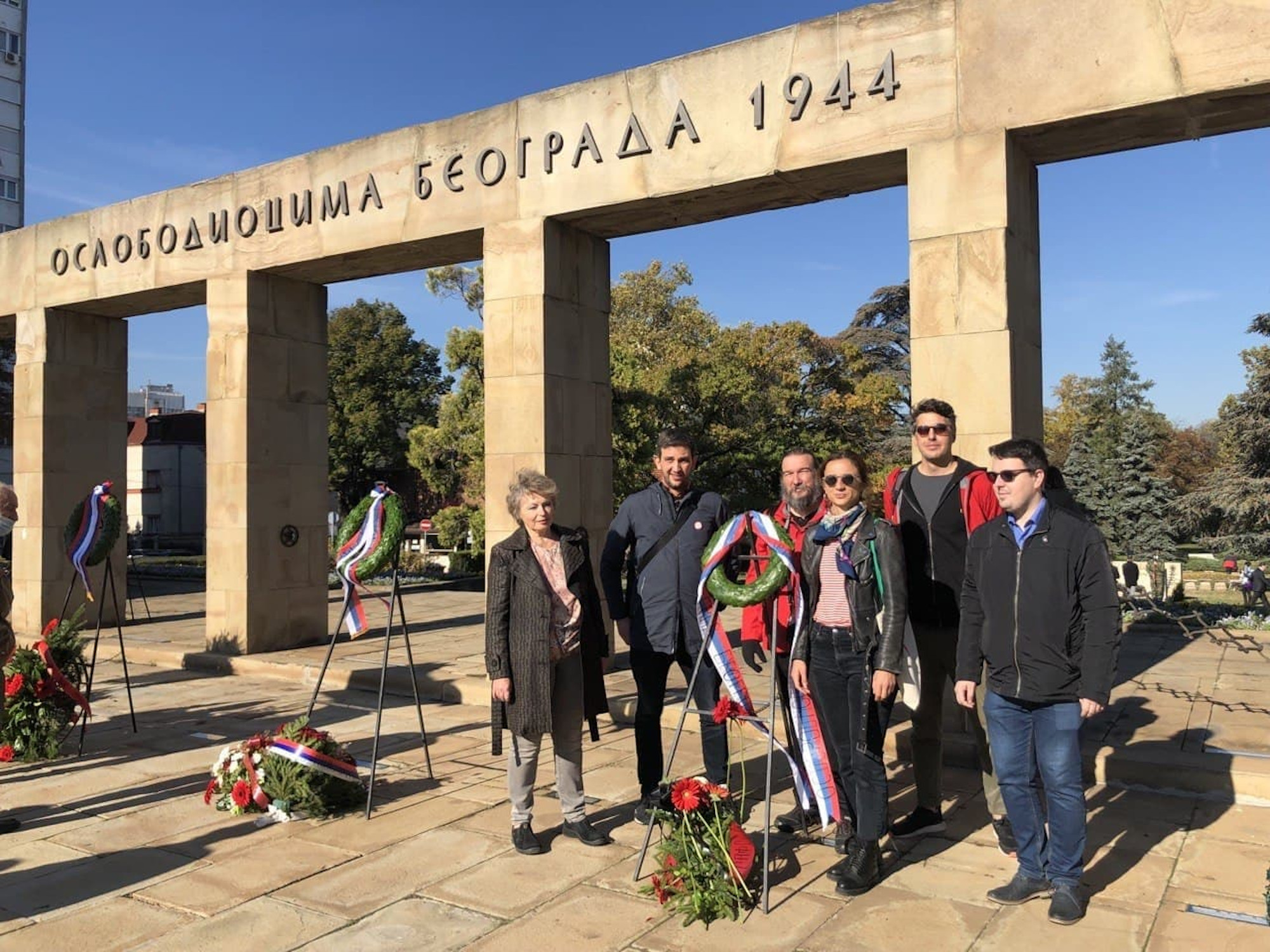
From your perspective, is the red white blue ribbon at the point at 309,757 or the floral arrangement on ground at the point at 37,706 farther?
the floral arrangement on ground at the point at 37,706

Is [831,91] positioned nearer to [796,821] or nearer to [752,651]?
[752,651]

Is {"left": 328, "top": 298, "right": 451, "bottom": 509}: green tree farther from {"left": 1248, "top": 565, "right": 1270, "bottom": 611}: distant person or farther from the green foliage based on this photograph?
{"left": 1248, "top": 565, "right": 1270, "bottom": 611}: distant person

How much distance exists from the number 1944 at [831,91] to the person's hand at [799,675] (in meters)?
4.70

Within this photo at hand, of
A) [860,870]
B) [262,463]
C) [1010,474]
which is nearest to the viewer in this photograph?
[1010,474]

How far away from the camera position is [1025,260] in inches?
290

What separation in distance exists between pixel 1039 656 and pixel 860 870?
123 cm

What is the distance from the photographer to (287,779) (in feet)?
18.5

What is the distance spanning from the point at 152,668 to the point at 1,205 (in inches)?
2446

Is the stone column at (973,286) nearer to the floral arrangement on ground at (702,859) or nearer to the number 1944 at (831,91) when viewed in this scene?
the number 1944 at (831,91)

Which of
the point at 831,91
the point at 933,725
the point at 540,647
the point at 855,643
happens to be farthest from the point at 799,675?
the point at 831,91

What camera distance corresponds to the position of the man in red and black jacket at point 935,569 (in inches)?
197

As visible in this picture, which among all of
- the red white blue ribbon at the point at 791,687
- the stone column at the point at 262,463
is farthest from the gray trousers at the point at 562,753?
the stone column at the point at 262,463

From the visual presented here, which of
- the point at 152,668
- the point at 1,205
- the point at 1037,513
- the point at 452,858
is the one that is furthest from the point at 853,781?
the point at 1,205

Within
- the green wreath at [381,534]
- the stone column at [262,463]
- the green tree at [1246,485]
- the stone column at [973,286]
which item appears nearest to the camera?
the green wreath at [381,534]
